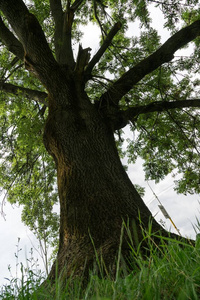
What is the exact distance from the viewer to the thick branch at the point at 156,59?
4.01 meters

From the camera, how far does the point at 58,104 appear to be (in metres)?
3.71

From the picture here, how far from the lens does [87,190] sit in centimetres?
277

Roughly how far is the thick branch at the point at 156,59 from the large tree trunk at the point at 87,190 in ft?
1.70

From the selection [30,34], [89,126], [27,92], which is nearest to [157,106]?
[89,126]

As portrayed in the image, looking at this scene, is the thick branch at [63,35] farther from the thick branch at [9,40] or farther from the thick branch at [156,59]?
the thick branch at [156,59]

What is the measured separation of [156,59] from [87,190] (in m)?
2.55

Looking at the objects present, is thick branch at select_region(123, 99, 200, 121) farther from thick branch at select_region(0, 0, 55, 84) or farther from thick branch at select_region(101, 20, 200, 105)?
thick branch at select_region(0, 0, 55, 84)

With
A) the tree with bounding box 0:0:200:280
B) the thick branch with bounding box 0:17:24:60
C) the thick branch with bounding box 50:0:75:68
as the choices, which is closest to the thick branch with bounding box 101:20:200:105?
the tree with bounding box 0:0:200:280

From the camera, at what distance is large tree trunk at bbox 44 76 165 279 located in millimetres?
2365

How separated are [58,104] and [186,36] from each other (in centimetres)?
234

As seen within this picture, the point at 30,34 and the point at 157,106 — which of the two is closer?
the point at 30,34

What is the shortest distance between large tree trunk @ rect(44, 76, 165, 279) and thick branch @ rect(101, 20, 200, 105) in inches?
20.4

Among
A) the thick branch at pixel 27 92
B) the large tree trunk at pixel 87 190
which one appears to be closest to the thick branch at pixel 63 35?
the thick branch at pixel 27 92

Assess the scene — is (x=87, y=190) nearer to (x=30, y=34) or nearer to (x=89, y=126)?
(x=89, y=126)
